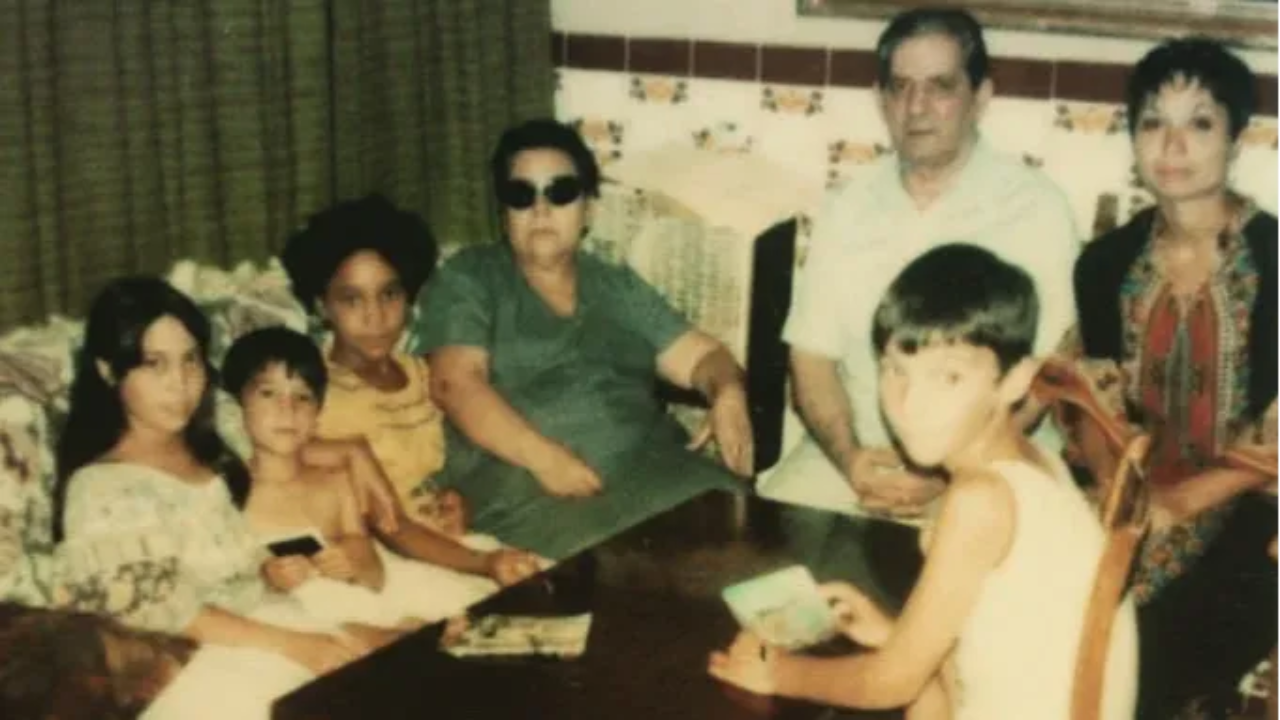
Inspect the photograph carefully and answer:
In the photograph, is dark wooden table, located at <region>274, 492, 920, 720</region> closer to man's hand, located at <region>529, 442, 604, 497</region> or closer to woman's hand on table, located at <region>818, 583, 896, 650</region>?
woman's hand on table, located at <region>818, 583, 896, 650</region>

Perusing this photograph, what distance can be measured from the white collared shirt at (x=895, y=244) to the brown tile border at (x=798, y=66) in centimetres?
15

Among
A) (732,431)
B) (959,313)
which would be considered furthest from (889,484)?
(959,313)

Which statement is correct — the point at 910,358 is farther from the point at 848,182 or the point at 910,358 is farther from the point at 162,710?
the point at 848,182

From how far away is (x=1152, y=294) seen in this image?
80.8 inches

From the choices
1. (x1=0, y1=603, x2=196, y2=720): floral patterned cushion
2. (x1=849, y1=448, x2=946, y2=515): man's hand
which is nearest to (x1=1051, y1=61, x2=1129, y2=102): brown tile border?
(x1=849, y1=448, x2=946, y2=515): man's hand

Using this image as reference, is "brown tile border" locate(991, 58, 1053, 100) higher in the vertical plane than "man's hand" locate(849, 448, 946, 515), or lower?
higher

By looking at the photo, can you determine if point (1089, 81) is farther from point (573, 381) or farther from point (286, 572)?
point (286, 572)

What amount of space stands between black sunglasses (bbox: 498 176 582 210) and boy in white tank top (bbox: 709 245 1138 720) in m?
0.87

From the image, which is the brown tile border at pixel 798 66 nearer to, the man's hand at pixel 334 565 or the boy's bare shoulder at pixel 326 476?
the boy's bare shoulder at pixel 326 476

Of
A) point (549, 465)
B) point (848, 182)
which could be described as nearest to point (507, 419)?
point (549, 465)

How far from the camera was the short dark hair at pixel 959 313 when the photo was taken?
140cm

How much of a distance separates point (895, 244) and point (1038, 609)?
105 centimetres

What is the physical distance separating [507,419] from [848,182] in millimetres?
770

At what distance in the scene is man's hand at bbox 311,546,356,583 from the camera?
6.14ft
